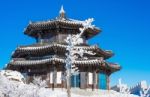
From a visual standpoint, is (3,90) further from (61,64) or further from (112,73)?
Answer: (112,73)

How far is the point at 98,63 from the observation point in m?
40.2

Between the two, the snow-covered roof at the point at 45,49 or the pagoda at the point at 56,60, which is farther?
the snow-covered roof at the point at 45,49

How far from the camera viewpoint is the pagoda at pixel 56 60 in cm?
4022

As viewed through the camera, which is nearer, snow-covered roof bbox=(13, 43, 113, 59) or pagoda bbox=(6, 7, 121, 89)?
pagoda bbox=(6, 7, 121, 89)

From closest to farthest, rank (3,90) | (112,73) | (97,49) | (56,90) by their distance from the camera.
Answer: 1. (3,90)
2. (56,90)
3. (97,49)
4. (112,73)

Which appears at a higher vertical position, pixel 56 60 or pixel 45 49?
pixel 45 49

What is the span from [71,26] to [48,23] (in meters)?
2.56

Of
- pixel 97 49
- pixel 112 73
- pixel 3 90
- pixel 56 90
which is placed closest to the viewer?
pixel 3 90

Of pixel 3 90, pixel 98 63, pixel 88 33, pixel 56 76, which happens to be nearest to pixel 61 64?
pixel 56 76

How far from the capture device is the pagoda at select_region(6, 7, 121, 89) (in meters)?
40.2

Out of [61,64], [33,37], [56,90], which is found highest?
[33,37]

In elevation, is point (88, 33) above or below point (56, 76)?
above

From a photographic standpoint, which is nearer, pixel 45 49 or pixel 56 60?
pixel 56 60

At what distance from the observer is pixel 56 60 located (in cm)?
3934
